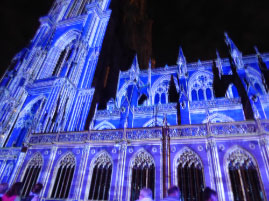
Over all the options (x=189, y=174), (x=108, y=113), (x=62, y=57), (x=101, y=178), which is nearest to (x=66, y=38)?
(x=62, y=57)

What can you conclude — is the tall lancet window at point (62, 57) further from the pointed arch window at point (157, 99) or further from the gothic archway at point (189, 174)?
the gothic archway at point (189, 174)

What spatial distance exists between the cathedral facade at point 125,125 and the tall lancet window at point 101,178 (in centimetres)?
5

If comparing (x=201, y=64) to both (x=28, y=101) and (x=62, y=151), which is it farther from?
(x=28, y=101)

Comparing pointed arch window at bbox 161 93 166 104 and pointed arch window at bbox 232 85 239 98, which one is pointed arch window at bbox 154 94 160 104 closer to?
pointed arch window at bbox 161 93 166 104

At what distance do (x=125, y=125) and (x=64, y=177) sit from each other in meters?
4.57

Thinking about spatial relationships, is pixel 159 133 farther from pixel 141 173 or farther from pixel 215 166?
A: pixel 215 166

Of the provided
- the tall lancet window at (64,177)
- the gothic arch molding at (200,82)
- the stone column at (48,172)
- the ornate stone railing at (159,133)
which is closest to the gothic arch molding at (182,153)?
the ornate stone railing at (159,133)

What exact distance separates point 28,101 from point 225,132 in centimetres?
1991

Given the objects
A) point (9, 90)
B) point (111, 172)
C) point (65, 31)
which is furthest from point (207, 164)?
point (65, 31)

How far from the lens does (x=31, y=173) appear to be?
36.8ft

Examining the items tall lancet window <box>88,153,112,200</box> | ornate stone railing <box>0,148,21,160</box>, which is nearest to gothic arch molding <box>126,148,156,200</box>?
tall lancet window <box>88,153,112,200</box>

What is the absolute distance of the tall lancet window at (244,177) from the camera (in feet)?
25.6

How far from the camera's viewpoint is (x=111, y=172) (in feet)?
32.2

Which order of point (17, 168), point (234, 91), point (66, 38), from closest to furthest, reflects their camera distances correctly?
point (17, 168), point (234, 91), point (66, 38)
